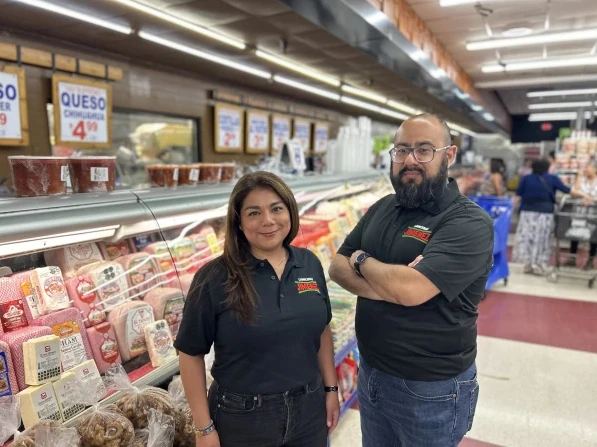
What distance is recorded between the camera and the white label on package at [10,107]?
176 inches

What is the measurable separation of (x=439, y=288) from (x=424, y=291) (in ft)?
0.18

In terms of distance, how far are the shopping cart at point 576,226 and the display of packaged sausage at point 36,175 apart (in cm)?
655

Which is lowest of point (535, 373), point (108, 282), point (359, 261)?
point (535, 373)

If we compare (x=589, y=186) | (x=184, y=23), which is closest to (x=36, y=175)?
(x=184, y=23)

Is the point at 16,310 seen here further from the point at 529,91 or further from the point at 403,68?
the point at 529,91

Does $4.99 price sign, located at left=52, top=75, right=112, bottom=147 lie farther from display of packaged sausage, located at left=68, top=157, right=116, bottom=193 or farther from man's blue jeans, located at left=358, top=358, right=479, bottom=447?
man's blue jeans, located at left=358, top=358, right=479, bottom=447

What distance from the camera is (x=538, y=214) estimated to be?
720cm

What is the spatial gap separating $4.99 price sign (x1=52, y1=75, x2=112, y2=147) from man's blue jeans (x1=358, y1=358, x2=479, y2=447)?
4683mm

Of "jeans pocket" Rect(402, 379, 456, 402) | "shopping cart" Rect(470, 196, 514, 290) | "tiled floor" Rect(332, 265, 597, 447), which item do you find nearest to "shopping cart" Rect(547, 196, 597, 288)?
"tiled floor" Rect(332, 265, 597, 447)

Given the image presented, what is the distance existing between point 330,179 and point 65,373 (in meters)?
2.80

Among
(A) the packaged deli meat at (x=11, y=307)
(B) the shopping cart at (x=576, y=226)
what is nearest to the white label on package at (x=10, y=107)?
(A) the packaged deli meat at (x=11, y=307)

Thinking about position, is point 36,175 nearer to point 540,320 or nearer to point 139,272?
point 139,272

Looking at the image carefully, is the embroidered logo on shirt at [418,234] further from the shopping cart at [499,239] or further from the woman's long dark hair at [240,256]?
the shopping cart at [499,239]

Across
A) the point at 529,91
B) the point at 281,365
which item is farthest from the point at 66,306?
the point at 529,91
